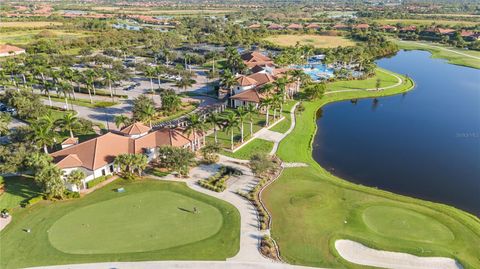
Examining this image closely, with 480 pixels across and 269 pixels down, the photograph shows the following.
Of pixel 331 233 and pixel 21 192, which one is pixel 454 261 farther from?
pixel 21 192

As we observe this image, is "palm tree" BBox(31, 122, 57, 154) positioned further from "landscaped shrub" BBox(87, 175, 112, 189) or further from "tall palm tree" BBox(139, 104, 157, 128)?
"tall palm tree" BBox(139, 104, 157, 128)

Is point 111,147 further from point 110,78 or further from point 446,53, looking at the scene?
point 446,53

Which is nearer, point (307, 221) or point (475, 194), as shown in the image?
point (307, 221)

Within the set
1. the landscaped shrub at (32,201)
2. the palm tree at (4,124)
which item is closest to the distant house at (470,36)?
the palm tree at (4,124)

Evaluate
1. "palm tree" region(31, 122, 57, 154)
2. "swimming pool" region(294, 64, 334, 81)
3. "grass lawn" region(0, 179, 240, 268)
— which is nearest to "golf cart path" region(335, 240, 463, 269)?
"grass lawn" region(0, 179, 240, 268)

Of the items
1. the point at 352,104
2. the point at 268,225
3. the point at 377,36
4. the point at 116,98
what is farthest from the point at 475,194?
the point at 377,36

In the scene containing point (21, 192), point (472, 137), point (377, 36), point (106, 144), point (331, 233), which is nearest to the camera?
point (331, 233)

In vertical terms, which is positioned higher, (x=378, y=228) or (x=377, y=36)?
(x=377, y=36)

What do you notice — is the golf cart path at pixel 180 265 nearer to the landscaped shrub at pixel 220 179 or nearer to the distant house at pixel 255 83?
the landscaped shrub at pixel 220 179

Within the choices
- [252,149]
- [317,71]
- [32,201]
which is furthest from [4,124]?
[317,71]
